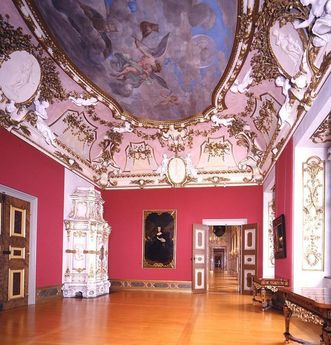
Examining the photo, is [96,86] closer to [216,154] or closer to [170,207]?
[216,154]

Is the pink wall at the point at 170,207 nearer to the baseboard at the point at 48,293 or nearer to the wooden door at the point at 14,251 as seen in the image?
the baseboard at the point at 48,293

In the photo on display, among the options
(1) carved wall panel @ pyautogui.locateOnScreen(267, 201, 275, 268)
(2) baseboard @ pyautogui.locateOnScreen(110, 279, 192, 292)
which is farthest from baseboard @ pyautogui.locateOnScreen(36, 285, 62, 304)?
(1) carved wall panel @ pyautogui.locateOnScreen(267, 201, 275, 268)

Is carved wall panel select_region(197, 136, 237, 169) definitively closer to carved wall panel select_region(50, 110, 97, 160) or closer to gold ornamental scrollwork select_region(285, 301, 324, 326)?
carved wall panel select_region(50, 110, 97, 160)

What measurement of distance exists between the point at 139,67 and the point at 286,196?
5.06 meters

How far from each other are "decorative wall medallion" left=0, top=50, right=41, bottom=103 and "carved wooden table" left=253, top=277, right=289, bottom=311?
7591 millimetres

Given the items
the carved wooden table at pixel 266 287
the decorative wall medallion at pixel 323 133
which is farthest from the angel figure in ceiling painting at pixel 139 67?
the carved wooden table at pixel 266 287

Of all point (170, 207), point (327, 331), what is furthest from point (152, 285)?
point (327, 331)

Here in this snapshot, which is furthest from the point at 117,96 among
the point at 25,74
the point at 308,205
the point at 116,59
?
the point at 308,205

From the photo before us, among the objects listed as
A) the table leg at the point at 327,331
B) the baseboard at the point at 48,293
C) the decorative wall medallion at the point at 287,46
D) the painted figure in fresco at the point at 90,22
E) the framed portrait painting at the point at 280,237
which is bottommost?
the baseboard at the point at 48,293

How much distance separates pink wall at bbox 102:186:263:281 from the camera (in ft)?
53.3

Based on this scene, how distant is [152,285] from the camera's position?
1633 cm

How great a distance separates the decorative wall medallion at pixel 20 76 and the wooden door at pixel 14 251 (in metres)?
2.56

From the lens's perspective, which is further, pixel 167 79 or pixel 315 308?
pixel 167 79

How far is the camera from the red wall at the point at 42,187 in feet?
34.8
